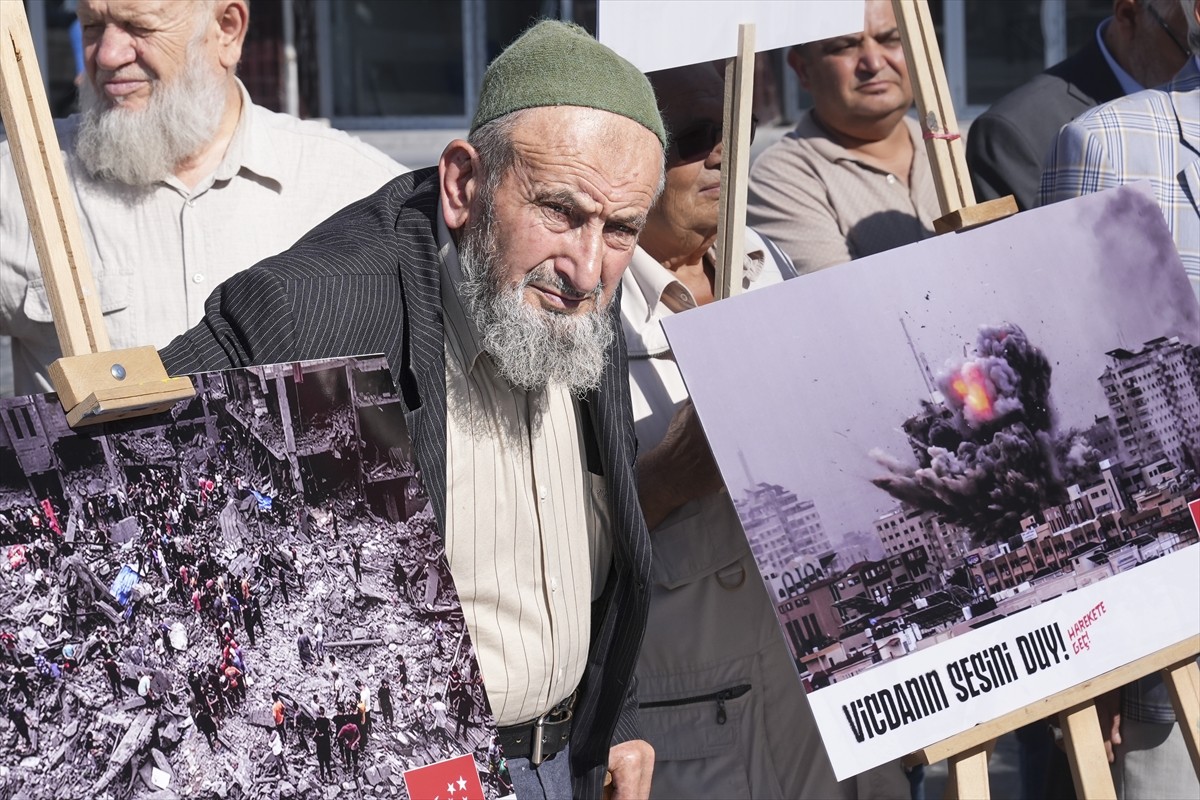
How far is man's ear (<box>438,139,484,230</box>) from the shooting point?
5.67ft

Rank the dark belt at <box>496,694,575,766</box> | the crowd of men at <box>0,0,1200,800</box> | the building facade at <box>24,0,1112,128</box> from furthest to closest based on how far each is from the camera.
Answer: the building facade at <box>24,0,1112,128</box>, the dark belt at <box>496,694,575,766</box>, the crowd of men at <box>0,0,1200,800</box>

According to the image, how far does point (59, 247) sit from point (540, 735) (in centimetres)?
86

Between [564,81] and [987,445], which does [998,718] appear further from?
[564,81]

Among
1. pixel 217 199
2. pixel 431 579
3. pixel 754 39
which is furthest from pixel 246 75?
pixel 431 579

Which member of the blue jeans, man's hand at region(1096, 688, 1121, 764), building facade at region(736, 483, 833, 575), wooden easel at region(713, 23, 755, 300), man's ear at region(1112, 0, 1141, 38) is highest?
man's ear at region(1112, 0, 1141, 38)

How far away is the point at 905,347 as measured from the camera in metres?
1.96

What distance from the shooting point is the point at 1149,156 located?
7.47 ft

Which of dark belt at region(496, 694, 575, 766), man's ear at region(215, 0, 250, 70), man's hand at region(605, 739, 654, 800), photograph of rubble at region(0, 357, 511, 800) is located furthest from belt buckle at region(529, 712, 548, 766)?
man's ear at region(215, 0, 250, 70)

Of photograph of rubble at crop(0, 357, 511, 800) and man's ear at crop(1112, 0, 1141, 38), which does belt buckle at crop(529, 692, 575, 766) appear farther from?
man's ear at crop(1112, 0, 1141, 38)

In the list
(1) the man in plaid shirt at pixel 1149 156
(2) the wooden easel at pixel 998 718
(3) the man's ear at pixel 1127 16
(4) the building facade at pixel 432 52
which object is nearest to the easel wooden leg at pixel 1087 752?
(2) the wooden easel at pixel 998 718

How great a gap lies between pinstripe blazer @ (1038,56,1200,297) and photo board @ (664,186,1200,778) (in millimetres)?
126

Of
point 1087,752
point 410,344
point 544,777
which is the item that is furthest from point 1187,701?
point 410,344

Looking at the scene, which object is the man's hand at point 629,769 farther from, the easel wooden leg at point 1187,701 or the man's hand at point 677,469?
the easel wooden leg at point 1187,701

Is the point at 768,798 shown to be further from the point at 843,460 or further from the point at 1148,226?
the point at 1148,226
